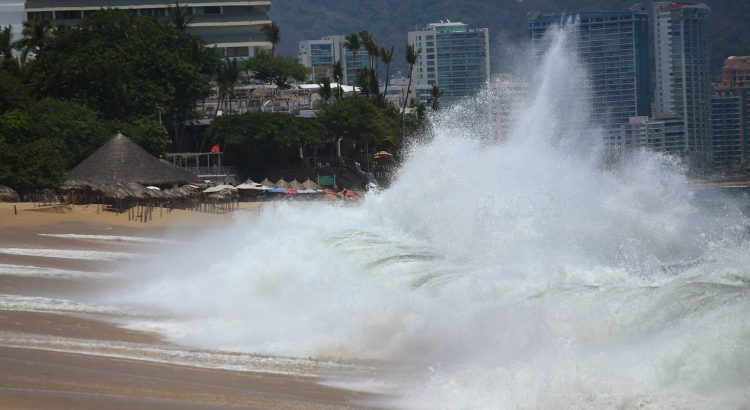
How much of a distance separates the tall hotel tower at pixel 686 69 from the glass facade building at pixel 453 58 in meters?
58.7

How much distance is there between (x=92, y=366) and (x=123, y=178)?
114 feet

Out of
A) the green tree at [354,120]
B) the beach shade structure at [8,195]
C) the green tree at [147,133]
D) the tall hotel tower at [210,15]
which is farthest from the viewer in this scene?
the tall hotel tower at [210,15]

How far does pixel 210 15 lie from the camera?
95562 millimetres

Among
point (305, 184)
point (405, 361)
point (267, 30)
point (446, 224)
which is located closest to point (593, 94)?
point (305, 184)

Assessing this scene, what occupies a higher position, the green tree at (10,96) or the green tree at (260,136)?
the green tree at (10,96)

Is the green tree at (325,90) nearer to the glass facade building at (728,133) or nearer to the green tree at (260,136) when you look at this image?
the green tree at (260,136)

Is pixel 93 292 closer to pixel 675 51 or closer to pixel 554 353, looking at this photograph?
pixel 554 353

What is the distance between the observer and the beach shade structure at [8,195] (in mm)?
40219

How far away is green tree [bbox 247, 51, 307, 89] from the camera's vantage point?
3494 inches

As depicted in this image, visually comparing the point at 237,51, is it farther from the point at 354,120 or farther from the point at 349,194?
the point at 349,194

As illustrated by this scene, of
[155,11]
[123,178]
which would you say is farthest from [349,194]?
[155,11]

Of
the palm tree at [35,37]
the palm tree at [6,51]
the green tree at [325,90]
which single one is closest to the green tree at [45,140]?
the palm tree at [6,51]

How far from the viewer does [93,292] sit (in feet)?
65.6

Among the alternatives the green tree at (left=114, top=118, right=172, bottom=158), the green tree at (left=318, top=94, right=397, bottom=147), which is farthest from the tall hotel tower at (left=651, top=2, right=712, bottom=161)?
the green tree at (left=114, top=118, right=172, bottom=158)
